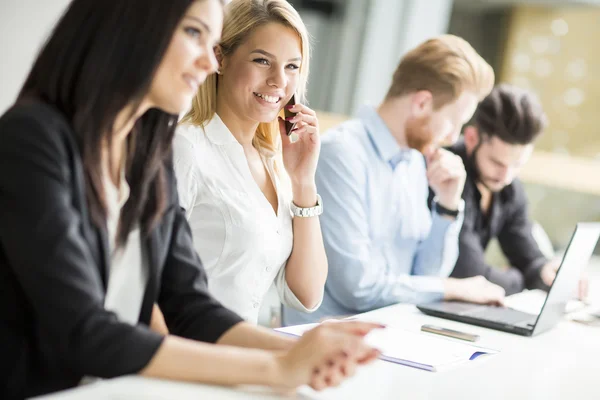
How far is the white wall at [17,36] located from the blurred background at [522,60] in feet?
7.21

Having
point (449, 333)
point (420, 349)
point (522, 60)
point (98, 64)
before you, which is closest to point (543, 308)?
point (449, 333)

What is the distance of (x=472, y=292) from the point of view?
231 centimetres

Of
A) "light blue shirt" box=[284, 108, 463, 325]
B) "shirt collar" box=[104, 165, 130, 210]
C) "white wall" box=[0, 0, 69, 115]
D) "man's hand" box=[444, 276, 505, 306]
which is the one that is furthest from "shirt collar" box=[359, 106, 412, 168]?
"shirt collar" box=[104, 165, 130, 210]

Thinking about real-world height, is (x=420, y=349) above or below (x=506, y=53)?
below

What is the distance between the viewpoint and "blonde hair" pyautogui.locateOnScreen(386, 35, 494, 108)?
8.52 feet

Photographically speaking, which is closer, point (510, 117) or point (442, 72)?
point (442, 72)

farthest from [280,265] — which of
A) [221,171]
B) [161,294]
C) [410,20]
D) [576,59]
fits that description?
[576,59]

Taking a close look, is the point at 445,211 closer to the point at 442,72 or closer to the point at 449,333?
the point at 442,72

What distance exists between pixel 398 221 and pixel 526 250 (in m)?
1.08

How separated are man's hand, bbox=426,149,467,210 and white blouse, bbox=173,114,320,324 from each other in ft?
2.81

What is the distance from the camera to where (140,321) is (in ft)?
4.34

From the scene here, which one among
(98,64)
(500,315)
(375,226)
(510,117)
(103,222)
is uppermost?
(510,117)

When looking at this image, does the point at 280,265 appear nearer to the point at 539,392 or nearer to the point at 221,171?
the point at 221,171

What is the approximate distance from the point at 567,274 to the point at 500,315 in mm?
212
